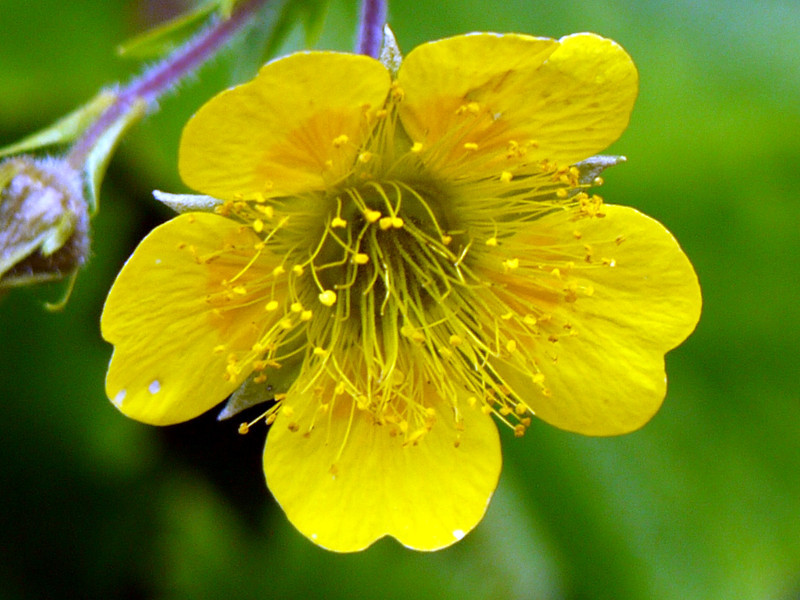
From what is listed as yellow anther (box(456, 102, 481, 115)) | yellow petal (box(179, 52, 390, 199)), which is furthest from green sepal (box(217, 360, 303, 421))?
yellow anther (box(456, 102, 481, 115))

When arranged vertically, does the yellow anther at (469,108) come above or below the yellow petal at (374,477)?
above

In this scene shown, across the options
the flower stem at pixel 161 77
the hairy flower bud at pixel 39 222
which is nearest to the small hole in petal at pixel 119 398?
the hairy flower bud at pixel 39 222

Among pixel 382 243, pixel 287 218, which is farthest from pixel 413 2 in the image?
pixel 287 218

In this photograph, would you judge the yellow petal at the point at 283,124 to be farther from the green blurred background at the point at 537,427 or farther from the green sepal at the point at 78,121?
the green blurred background at the point at 537,427

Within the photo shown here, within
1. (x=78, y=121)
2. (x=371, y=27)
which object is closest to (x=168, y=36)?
(x=78, y=121)

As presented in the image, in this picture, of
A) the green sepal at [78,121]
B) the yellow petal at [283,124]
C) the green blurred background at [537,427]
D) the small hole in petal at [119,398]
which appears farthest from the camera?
the green blurred background at [537,427]

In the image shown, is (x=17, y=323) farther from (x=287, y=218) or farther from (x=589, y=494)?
(x=589, y=494)

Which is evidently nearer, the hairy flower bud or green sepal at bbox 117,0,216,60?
the hairy flower bud

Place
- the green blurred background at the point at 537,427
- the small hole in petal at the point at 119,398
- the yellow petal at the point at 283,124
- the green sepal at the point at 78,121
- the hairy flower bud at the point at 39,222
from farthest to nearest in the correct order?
1. the green blurred background at the point at 537,427
2. the green sepal at the point at 78,121
3. the hairy flower bud at the point at 39,222
4. the small hole in petal at the point at 119,398
5. the yellow petal at the point at 283,124

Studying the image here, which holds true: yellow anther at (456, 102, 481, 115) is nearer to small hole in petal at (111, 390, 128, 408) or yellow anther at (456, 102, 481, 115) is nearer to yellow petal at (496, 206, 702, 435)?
yellow petal at (496, 206, 702, 435)
